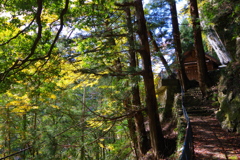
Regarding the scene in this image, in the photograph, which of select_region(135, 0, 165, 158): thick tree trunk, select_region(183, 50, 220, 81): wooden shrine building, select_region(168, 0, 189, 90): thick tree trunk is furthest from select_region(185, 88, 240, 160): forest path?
select_region(183, 50, 220, 81): wooden shrine building

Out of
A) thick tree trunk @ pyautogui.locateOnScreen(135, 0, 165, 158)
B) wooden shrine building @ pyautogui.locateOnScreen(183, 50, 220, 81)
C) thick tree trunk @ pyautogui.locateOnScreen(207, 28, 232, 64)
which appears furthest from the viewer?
wooden shrine building @ pyautogui.locateOnScreen(183, 50, 220, 81)

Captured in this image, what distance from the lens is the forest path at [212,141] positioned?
4.66 meters

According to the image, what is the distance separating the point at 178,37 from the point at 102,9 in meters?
8.98

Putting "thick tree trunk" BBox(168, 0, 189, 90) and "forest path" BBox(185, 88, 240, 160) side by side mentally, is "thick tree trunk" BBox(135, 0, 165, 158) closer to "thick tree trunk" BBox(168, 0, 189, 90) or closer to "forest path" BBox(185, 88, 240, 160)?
"forest path" BBox(185, 88, 240, 160)

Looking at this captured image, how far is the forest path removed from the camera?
4.66 m

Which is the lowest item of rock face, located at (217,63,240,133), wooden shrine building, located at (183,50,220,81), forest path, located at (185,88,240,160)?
forest path, located at (185,88,240,160)

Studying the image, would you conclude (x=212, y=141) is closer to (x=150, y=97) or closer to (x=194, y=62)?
(x=150, y=97)

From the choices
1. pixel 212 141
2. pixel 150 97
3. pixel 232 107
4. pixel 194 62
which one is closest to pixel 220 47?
pixel 194 62

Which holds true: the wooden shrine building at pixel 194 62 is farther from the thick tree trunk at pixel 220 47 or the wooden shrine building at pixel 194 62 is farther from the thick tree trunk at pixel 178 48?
the thick tree trunk at pixel 178 48

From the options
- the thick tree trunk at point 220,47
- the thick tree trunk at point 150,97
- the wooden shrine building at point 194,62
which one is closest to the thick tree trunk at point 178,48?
the thick tree trunk at point 220,47

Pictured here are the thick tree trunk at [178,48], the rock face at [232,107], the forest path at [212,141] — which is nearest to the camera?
the forest path at [212,141]

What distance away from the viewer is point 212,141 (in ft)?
18.8

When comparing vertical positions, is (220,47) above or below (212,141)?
above

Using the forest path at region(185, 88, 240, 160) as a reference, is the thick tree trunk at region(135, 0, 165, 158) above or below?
above
